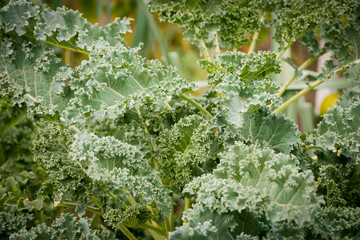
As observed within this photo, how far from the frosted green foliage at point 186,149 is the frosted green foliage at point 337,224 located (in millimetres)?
262

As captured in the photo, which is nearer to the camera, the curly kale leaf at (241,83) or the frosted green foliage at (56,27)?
the curly kale leaf at (241,83)

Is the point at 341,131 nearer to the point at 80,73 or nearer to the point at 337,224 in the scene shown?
the point at 337,224

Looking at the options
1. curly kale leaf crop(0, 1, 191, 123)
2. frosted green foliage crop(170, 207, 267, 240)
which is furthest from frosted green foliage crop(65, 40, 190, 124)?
frosted green foliage crop(170, 207, 267, 240)

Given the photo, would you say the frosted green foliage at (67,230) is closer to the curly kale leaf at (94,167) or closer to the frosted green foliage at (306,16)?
the curly kale leaf at (94,167)

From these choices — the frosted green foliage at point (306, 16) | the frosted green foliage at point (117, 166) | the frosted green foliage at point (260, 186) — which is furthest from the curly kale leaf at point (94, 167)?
the frosted green foliage at point (306, 16)

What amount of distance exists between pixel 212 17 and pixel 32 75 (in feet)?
1.57

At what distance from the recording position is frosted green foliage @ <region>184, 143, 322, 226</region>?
0.64 metres

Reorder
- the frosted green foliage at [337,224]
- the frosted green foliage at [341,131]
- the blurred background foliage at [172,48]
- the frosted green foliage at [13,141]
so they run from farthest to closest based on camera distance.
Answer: the blurred background foliage at [172,48]
the frosted green foliage at [13,141]
the frosted green foliage at [341,131]
the frosted green foliage at [337,224]

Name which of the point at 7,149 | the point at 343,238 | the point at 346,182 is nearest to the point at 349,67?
the point at 346,182

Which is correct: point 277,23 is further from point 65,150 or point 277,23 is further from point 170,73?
point 65,150

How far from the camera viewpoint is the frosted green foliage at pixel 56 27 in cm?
89

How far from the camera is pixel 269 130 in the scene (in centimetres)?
85

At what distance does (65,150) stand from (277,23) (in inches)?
25.3

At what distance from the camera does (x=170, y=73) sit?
87cm
